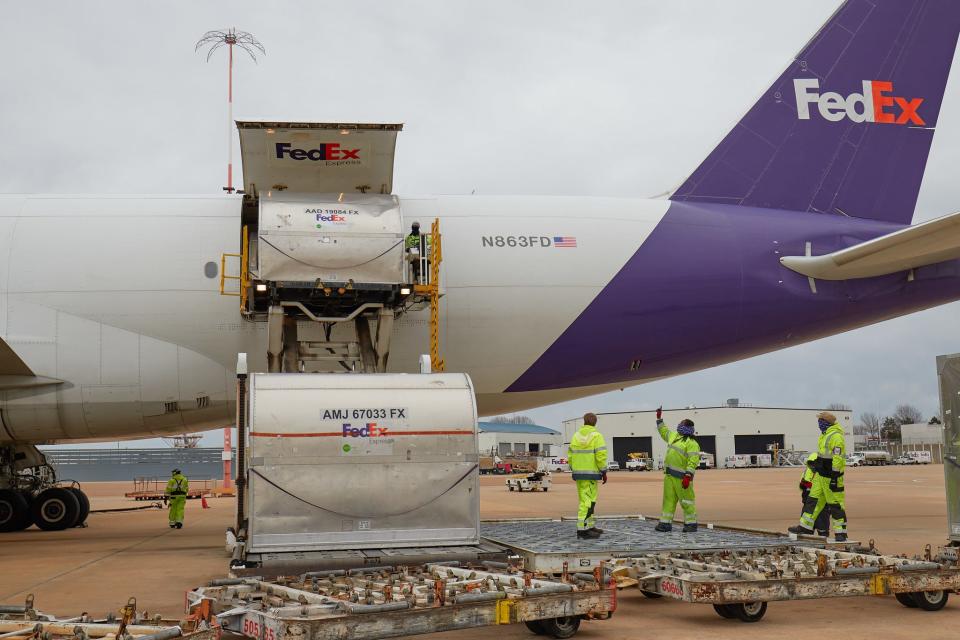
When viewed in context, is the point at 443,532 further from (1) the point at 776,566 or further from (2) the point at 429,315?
(2) the point at 429,315

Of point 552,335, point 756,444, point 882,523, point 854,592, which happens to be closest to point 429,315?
point 552,335

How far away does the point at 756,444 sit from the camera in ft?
270

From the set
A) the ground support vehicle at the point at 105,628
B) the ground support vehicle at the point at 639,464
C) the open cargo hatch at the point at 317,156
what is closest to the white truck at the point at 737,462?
the ground support vehicle at the point at 639,464

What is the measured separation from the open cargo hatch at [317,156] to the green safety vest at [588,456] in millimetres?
5070

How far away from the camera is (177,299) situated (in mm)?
13750

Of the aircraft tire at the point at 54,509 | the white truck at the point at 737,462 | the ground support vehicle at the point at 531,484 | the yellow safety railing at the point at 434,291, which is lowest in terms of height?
the white truck at the point at 737,462

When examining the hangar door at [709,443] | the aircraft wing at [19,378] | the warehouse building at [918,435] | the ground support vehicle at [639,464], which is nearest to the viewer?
the aircraft wing at [19,378]

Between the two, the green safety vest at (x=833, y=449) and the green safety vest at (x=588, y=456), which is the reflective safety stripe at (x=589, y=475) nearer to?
the green safety vest at (x=588, y=456)

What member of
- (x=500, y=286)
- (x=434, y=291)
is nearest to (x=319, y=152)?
(x=434, y=291)

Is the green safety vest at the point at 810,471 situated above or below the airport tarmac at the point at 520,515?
above

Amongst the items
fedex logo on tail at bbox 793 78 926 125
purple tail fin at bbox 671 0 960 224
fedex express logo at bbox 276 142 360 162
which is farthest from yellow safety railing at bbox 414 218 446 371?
fedex logo on tail at bbox 793 78 926 125

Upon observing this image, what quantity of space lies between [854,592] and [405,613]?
4097 millimetres

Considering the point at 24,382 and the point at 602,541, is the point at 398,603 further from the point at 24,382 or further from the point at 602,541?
the point at 24,382

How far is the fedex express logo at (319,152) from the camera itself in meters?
13.0
